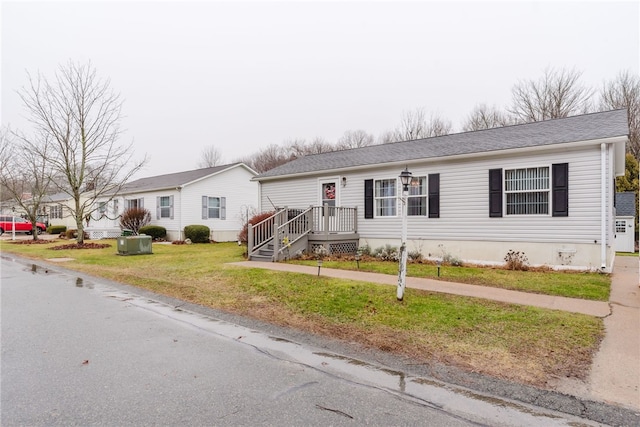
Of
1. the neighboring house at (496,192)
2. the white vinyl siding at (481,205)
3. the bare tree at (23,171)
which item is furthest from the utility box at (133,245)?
the bare tree at (23,171)

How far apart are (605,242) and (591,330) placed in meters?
5.55

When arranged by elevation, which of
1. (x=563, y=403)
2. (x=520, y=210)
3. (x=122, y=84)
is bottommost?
(x=563, y=403)

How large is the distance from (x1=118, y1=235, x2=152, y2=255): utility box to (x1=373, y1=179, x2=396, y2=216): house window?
9680 mm

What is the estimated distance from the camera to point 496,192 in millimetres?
10891

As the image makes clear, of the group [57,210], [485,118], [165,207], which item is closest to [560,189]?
[165,207]

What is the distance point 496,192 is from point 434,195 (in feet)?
6.29

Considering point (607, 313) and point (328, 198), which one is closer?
point (607, 313)

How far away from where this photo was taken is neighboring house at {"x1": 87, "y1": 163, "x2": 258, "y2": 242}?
22250 mm

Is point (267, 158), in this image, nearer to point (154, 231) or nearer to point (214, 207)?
point (214, 207)

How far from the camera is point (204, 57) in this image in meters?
18.2

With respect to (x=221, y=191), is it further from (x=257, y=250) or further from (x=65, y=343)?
(x=65, y=343)

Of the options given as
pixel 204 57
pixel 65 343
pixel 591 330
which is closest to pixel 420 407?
pixel 591 330

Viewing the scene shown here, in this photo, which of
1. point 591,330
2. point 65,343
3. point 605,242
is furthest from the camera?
point 605,242

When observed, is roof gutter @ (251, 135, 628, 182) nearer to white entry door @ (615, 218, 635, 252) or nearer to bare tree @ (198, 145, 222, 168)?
white entry door @ (615, 218, 635, 252)
